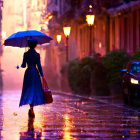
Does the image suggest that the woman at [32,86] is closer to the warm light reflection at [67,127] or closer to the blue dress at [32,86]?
the blue dress at [32,86]

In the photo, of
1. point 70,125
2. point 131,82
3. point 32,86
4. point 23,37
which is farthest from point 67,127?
point 131,82

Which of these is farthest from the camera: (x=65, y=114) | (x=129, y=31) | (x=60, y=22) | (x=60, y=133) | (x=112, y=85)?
(x=60, y=22)

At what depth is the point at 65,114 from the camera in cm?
1440

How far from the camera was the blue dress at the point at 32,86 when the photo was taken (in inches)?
521

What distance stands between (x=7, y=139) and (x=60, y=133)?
3.91 feet

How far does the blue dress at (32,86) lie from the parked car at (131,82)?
579cm

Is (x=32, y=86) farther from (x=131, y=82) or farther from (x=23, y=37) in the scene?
(x=131, y=82)

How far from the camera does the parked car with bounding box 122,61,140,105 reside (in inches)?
734

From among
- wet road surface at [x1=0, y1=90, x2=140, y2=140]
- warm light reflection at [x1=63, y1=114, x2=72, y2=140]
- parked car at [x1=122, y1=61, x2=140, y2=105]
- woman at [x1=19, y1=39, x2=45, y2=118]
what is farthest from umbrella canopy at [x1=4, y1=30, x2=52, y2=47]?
parked car at [x1=122, y1=61, x2=140, y2=105]

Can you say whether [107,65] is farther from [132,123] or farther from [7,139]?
[7,139]

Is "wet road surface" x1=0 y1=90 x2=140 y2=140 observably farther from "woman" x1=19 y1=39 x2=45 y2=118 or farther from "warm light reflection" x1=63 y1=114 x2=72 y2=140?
"woman" x1=19 y1=39 x2=45 y2=118

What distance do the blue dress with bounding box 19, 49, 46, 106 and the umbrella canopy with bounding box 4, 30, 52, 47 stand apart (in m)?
1.24

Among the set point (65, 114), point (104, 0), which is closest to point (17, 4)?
point (104, 0)

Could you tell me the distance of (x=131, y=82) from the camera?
19.1 metres
